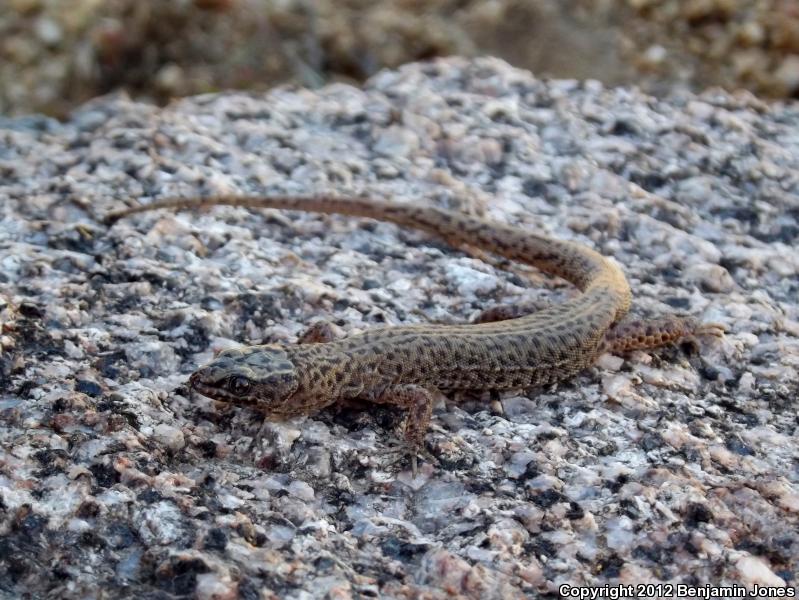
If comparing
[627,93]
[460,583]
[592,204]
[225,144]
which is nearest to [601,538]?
[460,583]

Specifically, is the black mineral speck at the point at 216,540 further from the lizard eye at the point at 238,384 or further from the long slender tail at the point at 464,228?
the long slender tail at the point at 464,228

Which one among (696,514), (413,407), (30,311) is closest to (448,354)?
(413,407)

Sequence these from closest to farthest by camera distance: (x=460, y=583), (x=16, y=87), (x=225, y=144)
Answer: (x=460, y=583), (x=225, y=144), (x=16, y=87)

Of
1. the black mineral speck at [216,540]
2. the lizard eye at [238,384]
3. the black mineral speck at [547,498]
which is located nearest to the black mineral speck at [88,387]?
the lizard eye at [238,384]

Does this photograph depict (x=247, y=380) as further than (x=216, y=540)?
Yes

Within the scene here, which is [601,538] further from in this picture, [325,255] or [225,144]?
[225,144]

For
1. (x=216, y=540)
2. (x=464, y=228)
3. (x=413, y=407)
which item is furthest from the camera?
(x=464, y=228)

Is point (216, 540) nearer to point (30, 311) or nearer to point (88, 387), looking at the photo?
point (88, 387)
